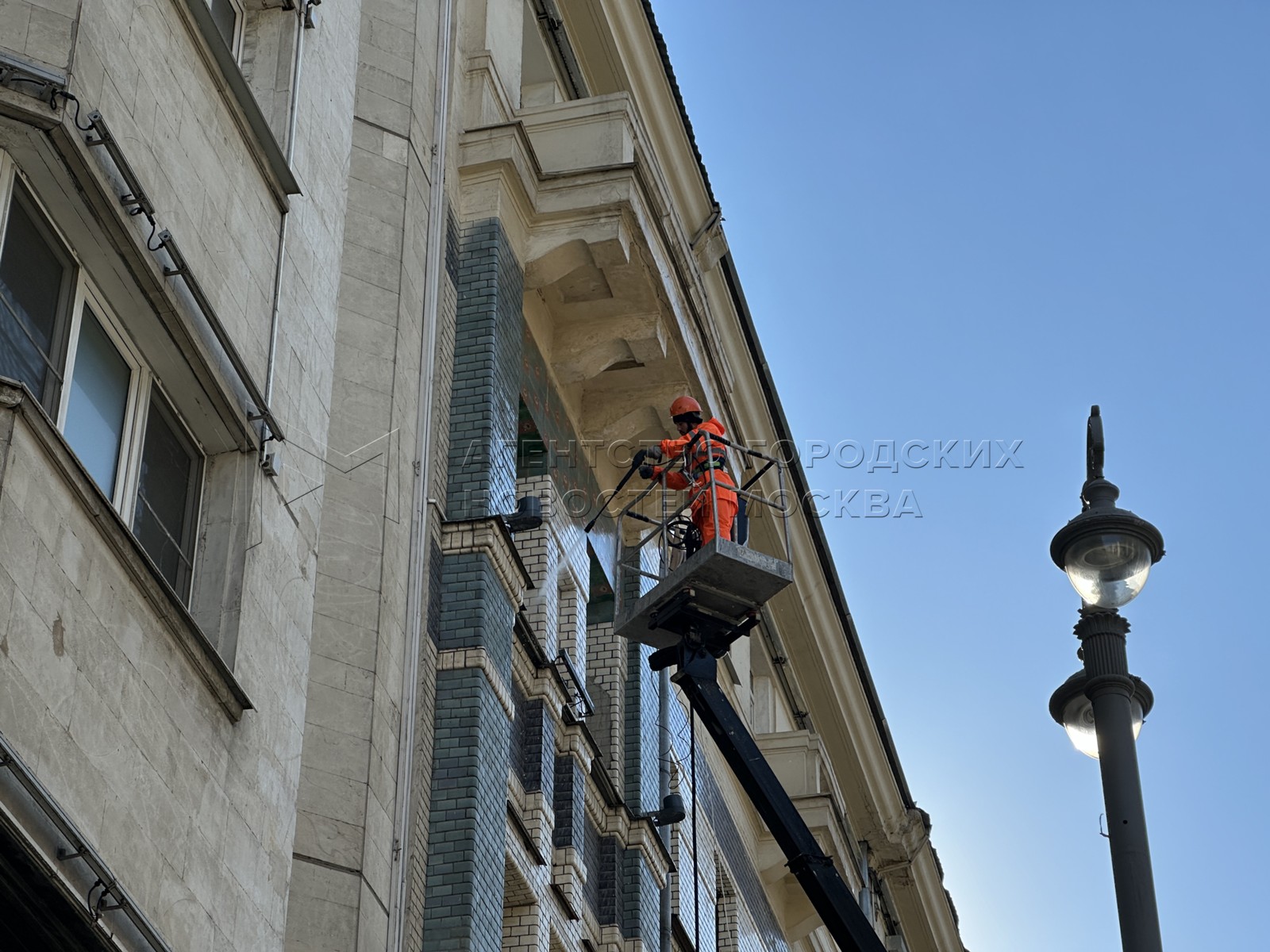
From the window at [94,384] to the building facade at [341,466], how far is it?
3cm

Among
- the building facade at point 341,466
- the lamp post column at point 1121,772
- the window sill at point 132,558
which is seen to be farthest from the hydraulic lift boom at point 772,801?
the window sill at point 132,558

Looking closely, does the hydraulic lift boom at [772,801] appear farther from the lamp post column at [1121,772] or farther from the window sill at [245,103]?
the window sill at [245,103]

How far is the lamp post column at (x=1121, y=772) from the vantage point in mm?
14062

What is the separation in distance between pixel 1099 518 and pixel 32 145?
23.6ft

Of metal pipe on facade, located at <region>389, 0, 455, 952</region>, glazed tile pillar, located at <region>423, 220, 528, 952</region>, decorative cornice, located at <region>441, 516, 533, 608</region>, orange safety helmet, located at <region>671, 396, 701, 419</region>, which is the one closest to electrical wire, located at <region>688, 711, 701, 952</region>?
glazed tile pillar, located at <region>423, 220, 528, 952</region>

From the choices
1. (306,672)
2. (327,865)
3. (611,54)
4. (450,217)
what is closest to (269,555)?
(306,672)

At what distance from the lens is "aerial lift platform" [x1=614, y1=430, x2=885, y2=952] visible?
19.1m

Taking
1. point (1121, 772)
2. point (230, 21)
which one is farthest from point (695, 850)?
point (230, 21)

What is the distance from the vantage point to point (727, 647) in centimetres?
2002

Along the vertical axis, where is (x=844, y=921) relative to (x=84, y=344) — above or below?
below

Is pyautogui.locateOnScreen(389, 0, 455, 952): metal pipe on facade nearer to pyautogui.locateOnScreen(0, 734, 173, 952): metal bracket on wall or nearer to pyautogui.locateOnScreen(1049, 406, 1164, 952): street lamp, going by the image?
pyautogui.locateOnScreen(0, 734, 173, 952): metal bracket on wall

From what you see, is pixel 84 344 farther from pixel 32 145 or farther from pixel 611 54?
pixel 611 54

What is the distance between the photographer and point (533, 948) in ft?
64.8

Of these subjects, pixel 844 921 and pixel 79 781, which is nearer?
pixel 79 781
